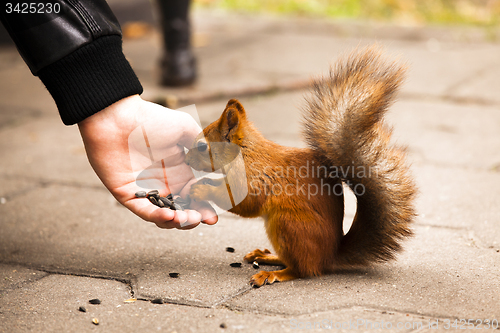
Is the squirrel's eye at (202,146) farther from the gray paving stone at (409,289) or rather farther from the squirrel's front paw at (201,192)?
the gray paving stone at (409,289)

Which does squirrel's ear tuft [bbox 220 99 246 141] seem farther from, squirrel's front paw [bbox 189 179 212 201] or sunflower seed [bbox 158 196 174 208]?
sunflower seed [bbox 158 196 174 208]

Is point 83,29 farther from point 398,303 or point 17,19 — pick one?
point 398,303

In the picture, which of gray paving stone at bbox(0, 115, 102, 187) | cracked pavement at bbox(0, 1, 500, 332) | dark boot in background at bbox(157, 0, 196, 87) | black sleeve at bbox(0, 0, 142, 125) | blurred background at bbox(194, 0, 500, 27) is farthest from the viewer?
blurred background at bbox(194, 0, 500, 27)

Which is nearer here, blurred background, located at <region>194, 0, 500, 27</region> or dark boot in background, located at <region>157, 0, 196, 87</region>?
dark boot in background, located at <region>157, 0, 196, 87</region>

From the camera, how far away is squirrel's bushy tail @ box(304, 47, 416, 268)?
4.98 feet

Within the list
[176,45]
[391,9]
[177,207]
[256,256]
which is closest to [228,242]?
[256,256]

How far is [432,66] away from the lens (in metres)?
4.43

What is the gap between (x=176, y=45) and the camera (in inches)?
150

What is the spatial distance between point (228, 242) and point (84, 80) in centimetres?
79

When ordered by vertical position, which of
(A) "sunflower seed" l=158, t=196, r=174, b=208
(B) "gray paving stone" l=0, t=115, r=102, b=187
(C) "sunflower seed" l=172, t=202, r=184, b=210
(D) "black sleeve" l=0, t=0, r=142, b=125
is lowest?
→ (B) "gray paving stone" l=0, t=115, r=102, b=187

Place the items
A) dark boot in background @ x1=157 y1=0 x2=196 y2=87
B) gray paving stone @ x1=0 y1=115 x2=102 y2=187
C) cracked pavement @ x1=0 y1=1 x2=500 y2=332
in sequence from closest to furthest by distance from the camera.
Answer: cracked pavement @ x1=0 y1=1 x2=500 y2=332 < gray paving stone @ x1=0 y1=115 x2=102 y2=187 < dark boot in background @ x1=157 y1=0 x2=196 y2=87

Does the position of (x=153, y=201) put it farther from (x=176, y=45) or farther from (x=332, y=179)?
(x=176, y=45)

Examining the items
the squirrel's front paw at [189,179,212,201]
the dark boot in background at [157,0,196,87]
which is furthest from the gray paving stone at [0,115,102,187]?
the squirrel's front paw at [189,179,212,201]

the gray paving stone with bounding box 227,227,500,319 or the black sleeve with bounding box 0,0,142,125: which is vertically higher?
the black sleeve with bounding box 0,0,142,125
